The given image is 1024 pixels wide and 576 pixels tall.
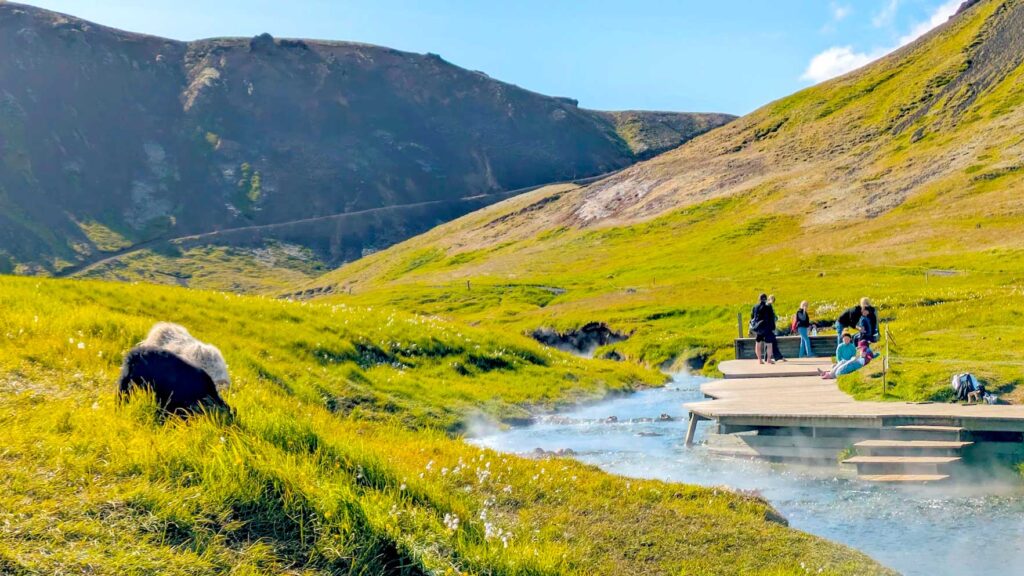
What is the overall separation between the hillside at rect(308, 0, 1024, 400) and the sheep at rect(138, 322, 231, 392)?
17.4 meters

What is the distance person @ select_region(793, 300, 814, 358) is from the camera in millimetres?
32875

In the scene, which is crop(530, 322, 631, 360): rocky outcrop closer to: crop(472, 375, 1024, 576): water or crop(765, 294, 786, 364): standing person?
crop(765, 294, 786, 364): standing person

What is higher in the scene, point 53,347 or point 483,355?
point 53,347

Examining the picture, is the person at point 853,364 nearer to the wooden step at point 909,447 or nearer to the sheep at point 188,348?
the wooden step at point 909,447

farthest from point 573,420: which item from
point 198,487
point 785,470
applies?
point 198,487

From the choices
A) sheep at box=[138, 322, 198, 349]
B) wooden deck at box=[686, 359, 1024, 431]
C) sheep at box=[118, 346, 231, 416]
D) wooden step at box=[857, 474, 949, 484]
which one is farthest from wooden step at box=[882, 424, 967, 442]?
sheep at box=[138, 322, 198, 349]

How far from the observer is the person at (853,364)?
82.4 feet

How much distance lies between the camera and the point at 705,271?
90062 mm

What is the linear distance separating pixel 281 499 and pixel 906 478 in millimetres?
→ 13920

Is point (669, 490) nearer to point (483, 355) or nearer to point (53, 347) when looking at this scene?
point (53, 347)

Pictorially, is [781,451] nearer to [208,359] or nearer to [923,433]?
[923,433]

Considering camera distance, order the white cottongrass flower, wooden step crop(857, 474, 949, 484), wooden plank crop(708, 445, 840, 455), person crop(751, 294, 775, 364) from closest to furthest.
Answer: the white cottongrass flower
wooden step crop(857, 474, 949, 484)
wooden plank crop(708, 445, 840, 455)
person crop(751, 294, 775, 364)

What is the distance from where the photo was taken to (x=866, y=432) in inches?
697

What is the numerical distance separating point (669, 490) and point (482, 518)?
4.56 m
